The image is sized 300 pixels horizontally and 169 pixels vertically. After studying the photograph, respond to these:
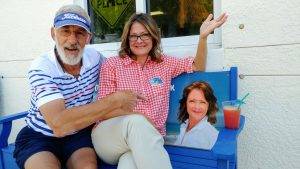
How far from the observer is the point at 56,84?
230cm

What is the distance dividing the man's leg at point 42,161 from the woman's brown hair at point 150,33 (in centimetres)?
90

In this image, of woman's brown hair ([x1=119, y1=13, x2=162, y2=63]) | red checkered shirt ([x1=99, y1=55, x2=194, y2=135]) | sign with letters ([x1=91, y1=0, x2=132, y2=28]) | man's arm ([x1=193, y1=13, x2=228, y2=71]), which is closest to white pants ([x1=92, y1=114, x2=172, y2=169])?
red checkered shirt ([x1=99, y1=55, x2=194, y2=135])

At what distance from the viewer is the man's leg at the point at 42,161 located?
211 cm

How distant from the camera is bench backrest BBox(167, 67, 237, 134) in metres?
2.55

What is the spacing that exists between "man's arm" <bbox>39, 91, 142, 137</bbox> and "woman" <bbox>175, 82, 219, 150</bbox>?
2.11 ft

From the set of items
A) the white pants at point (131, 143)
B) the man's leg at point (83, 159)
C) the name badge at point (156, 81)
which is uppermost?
the name badge at point (156, 81)

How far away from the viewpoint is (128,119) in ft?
6.75

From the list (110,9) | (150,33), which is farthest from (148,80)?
(110,9)

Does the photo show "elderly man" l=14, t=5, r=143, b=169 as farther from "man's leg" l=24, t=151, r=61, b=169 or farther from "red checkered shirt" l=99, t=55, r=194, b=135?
"red checkered shirt" l=99, t=55, r=194, b=135

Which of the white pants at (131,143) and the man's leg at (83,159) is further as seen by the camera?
the man's leg at (83,159)

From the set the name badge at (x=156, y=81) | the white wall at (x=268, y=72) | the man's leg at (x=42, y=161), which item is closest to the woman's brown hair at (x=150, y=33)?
the name badge at (x=156, y=81)

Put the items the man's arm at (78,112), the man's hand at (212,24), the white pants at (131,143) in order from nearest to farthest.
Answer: the white pants at (131,143) → the man's arm at (78,112) → the man's hand at (212,24)

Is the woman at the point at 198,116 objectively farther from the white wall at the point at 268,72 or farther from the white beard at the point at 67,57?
the white beard at the point at 67,57

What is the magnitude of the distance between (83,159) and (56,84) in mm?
511
